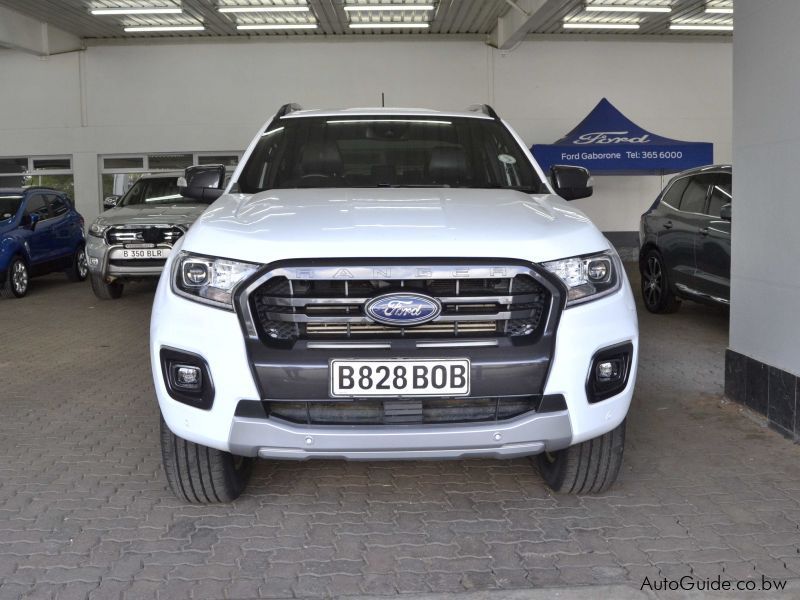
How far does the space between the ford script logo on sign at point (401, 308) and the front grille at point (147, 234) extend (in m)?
7.88

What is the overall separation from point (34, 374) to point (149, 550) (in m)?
3.86

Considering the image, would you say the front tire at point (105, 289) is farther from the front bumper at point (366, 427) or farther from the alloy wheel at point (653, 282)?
the front bumper at point (366, 427)

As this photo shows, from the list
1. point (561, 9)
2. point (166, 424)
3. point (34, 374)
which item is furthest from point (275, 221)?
point (561, 9)

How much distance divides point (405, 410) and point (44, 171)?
16724 millimetres

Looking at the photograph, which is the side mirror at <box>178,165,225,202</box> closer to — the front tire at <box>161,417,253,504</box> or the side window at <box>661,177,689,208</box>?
the front tire at <box>161,417,253,504</box>

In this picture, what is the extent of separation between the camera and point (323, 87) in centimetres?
1680

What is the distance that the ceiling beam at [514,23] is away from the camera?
1331 centimetres

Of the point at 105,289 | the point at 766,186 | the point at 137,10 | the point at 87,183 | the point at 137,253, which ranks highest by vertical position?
the point at 137,10

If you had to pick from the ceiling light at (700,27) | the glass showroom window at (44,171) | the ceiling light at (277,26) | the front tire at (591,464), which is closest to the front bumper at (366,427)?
the front tire at (591,464)

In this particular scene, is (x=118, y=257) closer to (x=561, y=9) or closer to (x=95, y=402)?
(x=95, y=402)

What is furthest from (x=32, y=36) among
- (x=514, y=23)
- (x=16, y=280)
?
(x=514, y=23)

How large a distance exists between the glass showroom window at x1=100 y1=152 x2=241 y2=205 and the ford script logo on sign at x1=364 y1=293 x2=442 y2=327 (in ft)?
49.0

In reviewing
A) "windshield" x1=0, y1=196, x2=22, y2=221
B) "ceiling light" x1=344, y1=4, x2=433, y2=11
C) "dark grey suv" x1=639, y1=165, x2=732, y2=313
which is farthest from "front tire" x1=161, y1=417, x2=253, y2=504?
"ceiling light" x1=344, y1=4, x2=433, y2=11

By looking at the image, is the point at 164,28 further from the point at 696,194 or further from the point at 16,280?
the point at 696,194
